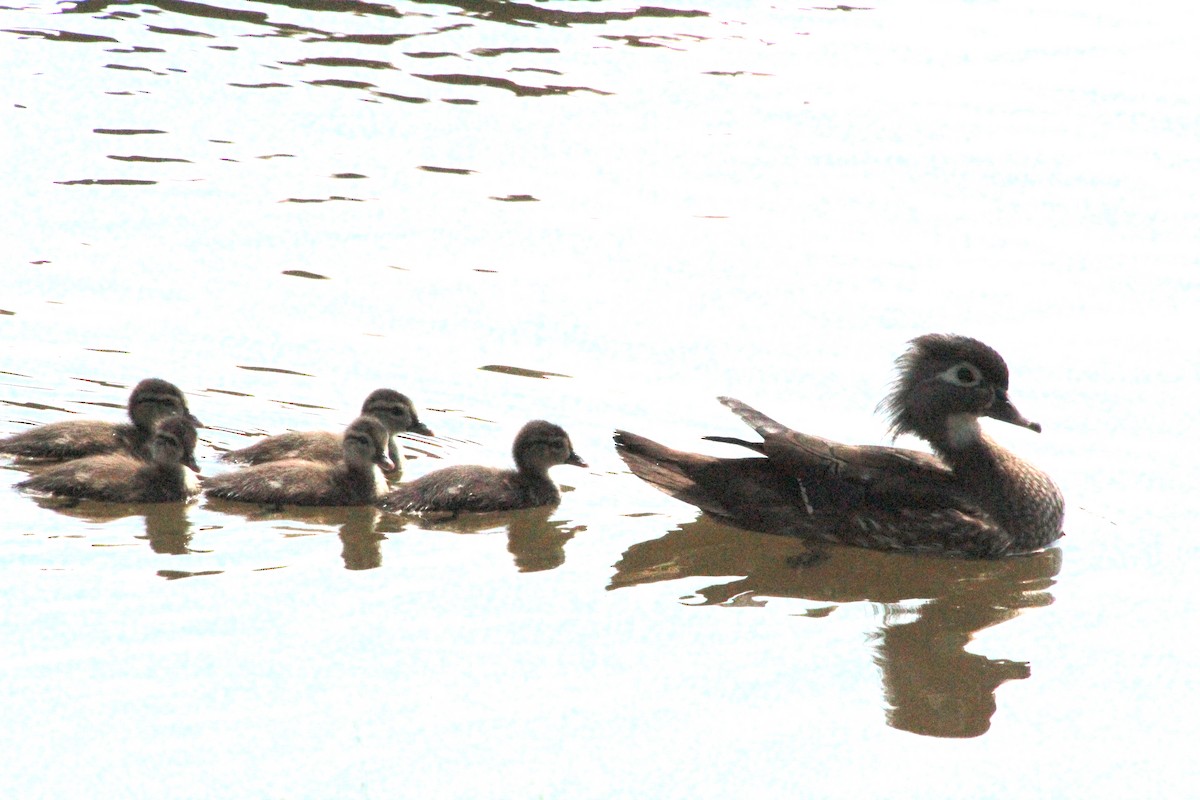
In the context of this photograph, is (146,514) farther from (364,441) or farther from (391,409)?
(391,409)

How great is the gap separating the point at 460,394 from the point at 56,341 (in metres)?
1.99

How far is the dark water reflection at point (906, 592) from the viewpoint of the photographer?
6.26m

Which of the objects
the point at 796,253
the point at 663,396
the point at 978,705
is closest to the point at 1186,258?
the point at 796,253

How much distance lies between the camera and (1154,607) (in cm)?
704

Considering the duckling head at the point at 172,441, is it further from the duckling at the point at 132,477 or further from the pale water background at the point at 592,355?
the pale water background at the point at 592,355

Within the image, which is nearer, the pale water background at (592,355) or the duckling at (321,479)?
the pale water background at (592,355)

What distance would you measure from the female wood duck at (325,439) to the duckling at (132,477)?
1.41ft

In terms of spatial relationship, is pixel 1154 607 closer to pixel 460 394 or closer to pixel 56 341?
pixel 460 394

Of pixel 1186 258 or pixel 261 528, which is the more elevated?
pixel 1186 258

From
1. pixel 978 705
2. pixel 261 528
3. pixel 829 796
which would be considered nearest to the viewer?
pixel 829 796

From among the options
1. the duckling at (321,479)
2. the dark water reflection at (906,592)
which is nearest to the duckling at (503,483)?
the duckling at (321,479)

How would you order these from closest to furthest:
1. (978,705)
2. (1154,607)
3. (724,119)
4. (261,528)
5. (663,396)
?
1. (978,705)
2. (1154,607)
3. (261,528)
4. (663,396)
5. (724,119)

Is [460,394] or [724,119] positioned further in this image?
[724,119]

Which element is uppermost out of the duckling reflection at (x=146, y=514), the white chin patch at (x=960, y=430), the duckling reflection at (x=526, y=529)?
the white chin patch at (x=960, y=430)
